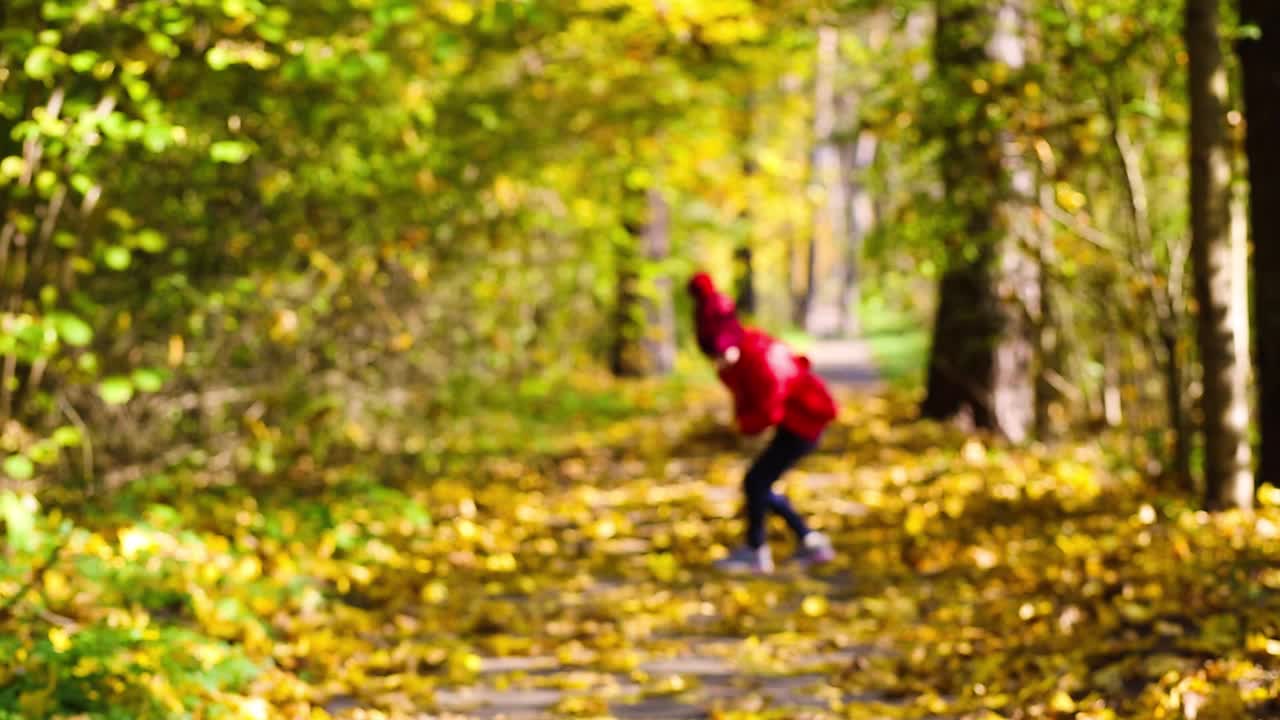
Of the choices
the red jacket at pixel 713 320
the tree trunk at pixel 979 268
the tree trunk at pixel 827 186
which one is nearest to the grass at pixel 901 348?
the tree trunk at pixel 979 268

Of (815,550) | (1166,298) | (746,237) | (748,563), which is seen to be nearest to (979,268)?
(1166,298)

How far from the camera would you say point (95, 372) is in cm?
971

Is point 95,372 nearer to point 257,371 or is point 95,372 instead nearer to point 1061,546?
point 257,371

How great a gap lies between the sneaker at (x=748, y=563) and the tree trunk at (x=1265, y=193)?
105 inches

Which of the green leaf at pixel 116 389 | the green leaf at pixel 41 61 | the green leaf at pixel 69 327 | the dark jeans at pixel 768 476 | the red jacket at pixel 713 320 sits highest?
the green leaf at pixel 41 61

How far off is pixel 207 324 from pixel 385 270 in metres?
1.62

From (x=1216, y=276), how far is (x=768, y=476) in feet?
8.29

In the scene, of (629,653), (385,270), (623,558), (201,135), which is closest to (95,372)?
(201,135)

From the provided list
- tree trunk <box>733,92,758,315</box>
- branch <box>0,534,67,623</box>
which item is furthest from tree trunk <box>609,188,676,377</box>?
branch <box>0,534,67,623</box>

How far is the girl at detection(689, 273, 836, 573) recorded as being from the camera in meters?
8.16

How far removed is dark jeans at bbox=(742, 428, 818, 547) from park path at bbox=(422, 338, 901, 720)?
323 mm

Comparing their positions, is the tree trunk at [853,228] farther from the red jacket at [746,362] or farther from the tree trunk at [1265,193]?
the tree trunk at [1265,193]

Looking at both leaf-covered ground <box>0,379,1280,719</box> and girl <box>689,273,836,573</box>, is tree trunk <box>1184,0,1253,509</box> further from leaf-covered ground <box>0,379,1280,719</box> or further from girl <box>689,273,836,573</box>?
girl <box>689,273,836,573</box>

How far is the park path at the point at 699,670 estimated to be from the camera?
6023 millimetres
